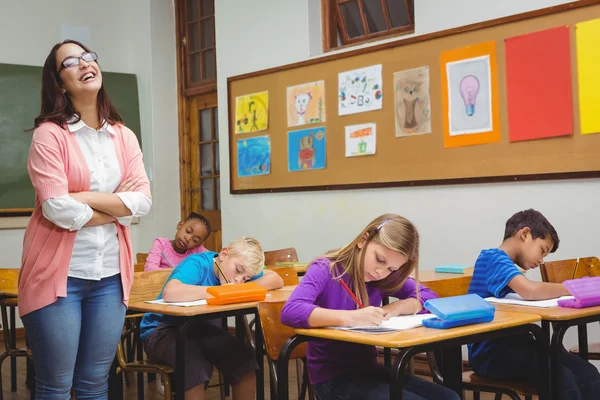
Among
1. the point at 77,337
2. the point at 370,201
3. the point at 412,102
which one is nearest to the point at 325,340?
the point at 77,337

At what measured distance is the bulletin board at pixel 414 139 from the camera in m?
4.01

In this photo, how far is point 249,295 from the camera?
2932 millimetres

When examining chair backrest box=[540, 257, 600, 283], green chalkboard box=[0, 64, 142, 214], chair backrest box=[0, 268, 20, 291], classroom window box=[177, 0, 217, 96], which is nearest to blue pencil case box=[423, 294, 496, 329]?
chair backrest box=[540, 257, 600, 283]

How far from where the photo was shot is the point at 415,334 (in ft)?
6.28

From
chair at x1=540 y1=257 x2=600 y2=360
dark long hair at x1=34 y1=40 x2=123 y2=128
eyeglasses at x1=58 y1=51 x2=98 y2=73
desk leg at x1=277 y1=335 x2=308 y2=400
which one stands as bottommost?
desk leg at x1=277 y1=335 x2=308 y2=400

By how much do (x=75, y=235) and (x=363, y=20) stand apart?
352 cm

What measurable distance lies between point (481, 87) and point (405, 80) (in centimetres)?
55

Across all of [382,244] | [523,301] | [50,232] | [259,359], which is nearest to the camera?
[50,232]

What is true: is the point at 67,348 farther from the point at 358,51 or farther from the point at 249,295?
the point at 358,51

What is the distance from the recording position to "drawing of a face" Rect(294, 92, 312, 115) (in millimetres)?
5355

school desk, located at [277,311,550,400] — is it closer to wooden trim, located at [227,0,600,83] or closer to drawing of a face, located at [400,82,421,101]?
wooden trim, located at [227,0,600,83]

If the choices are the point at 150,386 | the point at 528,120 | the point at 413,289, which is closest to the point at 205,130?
the point at 150,386

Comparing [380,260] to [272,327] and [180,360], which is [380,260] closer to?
[272,327]

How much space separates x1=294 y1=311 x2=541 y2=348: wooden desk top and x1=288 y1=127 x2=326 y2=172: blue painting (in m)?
3.21
